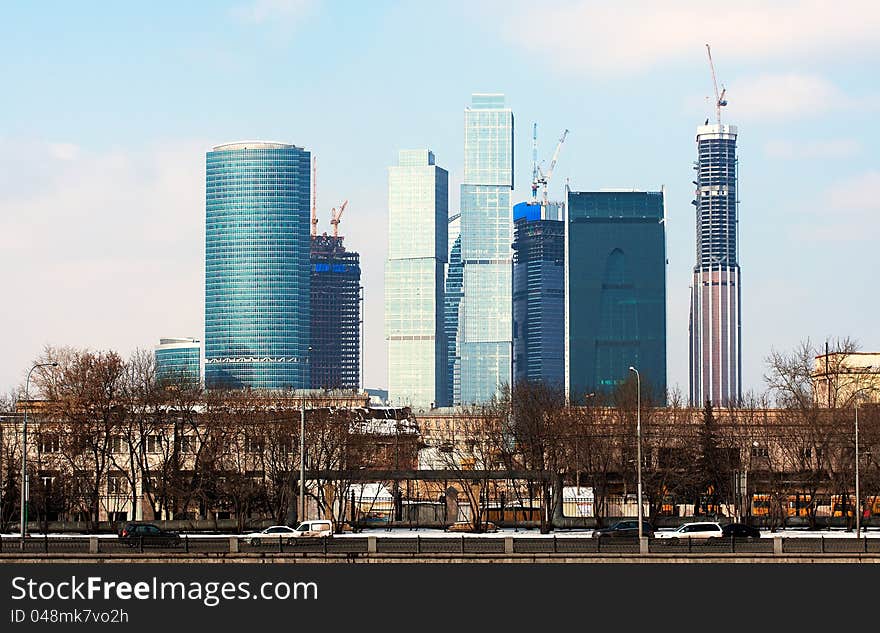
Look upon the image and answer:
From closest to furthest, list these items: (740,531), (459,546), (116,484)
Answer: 1. (459,546)
2. (740,531)
3. (116,484)

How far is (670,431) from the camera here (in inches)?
4833

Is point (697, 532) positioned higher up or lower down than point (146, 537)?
higher up

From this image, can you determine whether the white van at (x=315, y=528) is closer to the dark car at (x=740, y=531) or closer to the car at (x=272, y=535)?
the car at (x=272, y=535)

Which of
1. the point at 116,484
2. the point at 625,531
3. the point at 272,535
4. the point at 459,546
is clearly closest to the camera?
the point at 459,546

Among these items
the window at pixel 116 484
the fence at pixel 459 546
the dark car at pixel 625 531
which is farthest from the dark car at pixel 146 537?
the window at pixel 116 484

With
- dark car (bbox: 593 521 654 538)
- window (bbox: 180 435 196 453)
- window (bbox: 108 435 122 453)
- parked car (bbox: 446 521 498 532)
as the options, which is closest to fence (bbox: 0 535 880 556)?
dark car (bbox: 593 521 654 538)

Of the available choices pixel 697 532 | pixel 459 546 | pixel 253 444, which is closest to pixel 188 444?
pixel 253 444

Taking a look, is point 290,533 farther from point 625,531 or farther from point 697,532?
point 697,532

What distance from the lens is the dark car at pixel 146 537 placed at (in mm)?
79188

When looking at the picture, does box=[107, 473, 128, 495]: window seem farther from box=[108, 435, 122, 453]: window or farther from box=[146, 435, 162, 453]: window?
box=[146, 435, 162, 453]: window

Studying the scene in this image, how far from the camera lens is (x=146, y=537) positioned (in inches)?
3223
